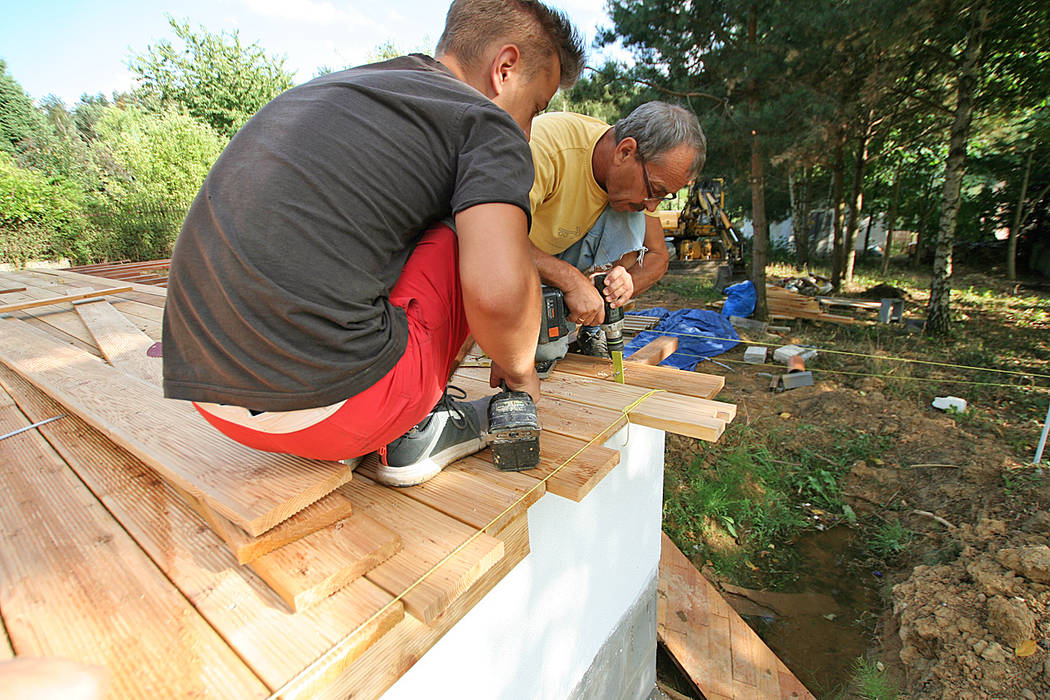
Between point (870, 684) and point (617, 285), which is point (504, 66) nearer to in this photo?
point (617, 285)

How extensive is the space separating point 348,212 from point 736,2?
768 centimetres

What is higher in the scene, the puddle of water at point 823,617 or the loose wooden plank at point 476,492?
the loose wooden plank at point 476,492

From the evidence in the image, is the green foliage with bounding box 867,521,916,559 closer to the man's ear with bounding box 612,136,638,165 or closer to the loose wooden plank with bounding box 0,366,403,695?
the man's ear with bounding box 612,136,638,165

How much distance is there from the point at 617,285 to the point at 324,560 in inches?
61.5

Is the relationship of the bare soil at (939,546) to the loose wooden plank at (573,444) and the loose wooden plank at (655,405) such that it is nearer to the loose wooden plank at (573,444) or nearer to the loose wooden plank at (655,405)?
the loose wooden plank at (655,405)

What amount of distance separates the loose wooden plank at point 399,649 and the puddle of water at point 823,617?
2911mm

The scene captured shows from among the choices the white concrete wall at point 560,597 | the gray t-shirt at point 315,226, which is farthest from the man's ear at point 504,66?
the white concrete wall at point 560,597

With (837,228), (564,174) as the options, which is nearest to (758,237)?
(837,228)

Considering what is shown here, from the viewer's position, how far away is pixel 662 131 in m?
2.02

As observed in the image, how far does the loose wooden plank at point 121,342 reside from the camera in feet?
6.26

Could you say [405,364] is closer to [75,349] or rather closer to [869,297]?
[75,349]

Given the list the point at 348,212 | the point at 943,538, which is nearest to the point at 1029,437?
the point at 943,538

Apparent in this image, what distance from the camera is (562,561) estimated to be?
172cm

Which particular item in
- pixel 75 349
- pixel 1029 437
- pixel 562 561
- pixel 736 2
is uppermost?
pixel 736 2
